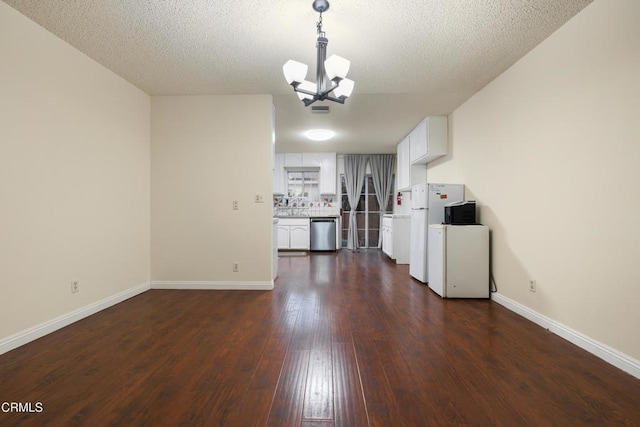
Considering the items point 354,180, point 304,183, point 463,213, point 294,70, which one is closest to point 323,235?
point 304,183

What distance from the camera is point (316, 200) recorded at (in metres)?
7.48

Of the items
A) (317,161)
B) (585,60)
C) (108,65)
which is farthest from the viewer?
(317,161)

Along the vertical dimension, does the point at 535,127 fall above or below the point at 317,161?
below

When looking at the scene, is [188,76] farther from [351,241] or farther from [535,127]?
[351,241]

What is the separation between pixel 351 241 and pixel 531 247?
494 cm

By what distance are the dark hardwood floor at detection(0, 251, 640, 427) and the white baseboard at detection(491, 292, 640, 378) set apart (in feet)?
0.21

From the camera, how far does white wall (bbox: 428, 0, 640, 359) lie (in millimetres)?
1755

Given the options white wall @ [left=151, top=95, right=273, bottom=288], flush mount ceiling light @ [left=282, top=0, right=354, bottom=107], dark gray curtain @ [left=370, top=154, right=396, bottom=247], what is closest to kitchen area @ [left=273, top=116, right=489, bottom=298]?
dark gray curtain @ [left=370, top=154, right=396, bottom=247]

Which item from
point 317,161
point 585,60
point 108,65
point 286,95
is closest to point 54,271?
point 108,65

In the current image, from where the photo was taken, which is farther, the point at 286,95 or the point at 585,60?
the point at 286,95

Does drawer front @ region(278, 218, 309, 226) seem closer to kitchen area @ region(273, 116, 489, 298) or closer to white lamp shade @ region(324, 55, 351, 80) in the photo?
kitchen area @ region(273, 116, 489, 298)

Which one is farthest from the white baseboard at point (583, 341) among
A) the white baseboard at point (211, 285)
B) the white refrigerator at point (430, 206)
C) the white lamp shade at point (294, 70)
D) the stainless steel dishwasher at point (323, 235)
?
the stainless steel dishwasher at point (323, 235)

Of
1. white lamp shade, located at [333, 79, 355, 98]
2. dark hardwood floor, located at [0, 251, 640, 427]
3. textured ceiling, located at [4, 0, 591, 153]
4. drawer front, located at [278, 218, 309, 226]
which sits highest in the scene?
textured ceiling, located at [4, 0, 591, 153]

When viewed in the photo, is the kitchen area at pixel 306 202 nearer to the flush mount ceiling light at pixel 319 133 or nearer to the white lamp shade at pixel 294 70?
the flush mount ceiling light at pixel 319 133
